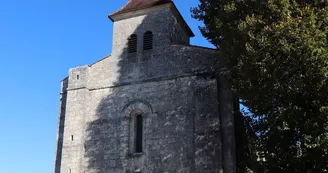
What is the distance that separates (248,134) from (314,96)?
4019 mm

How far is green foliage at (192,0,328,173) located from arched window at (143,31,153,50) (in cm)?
513

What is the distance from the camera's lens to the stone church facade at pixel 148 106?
57.5 ft

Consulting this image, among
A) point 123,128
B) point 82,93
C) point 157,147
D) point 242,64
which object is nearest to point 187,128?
point 157,147

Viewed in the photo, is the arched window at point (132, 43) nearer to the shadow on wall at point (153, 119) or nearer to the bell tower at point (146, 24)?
the bell tower at point (146, 24)

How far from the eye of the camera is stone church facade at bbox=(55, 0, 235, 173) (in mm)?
17516

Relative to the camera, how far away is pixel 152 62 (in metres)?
19.9

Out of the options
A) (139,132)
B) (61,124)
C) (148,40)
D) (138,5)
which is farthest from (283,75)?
(61,124)

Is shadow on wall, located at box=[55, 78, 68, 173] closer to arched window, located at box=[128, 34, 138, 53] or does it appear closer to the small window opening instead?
arched window, located at box=[128, 34, 138, 53]

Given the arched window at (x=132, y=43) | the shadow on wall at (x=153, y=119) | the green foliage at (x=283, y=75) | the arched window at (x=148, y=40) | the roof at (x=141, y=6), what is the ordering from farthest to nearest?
the roof at (x=141, y=6)
the arched window at (x=132, y=43)
the arched window at (x=148, y=40)
the shadow on wall at (x=153, y=119)
the green foliage at (x=283, y=75)

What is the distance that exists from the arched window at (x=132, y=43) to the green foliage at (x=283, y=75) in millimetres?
5812

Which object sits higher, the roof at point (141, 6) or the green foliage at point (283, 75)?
the roof at point (141, 6)

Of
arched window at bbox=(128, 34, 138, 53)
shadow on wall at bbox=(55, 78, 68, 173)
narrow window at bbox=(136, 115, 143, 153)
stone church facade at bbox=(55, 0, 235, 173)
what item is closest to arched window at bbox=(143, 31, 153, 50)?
stone church facade at bbox=(55, 0, 235, 173)

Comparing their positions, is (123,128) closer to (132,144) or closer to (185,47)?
(132,144)

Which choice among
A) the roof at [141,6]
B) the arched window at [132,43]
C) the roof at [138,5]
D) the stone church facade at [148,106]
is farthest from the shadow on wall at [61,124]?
the roof at [138,5]
